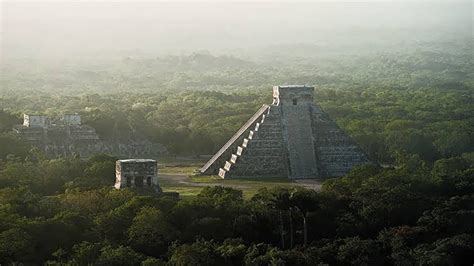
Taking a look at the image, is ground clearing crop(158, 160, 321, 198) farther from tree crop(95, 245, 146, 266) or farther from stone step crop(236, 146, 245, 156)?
tree crop(95, 245, 146, 266)

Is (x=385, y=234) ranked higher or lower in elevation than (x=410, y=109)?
lower

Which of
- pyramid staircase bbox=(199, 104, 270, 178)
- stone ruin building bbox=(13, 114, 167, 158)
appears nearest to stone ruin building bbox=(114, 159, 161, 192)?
pyramid staircase bbox=(199, 104, 270, 178)

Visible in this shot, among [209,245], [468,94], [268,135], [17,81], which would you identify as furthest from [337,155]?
[17,81]

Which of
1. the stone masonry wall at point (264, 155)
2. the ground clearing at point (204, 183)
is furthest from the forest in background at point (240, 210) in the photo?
the stone masonry wall at point (264, 155)

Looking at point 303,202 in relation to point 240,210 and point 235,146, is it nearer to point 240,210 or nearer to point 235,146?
point 240,210

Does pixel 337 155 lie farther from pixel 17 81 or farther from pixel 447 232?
pixel 17 81

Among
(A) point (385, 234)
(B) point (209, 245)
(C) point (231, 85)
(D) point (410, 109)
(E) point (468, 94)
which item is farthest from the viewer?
(C) point (231, 85)
